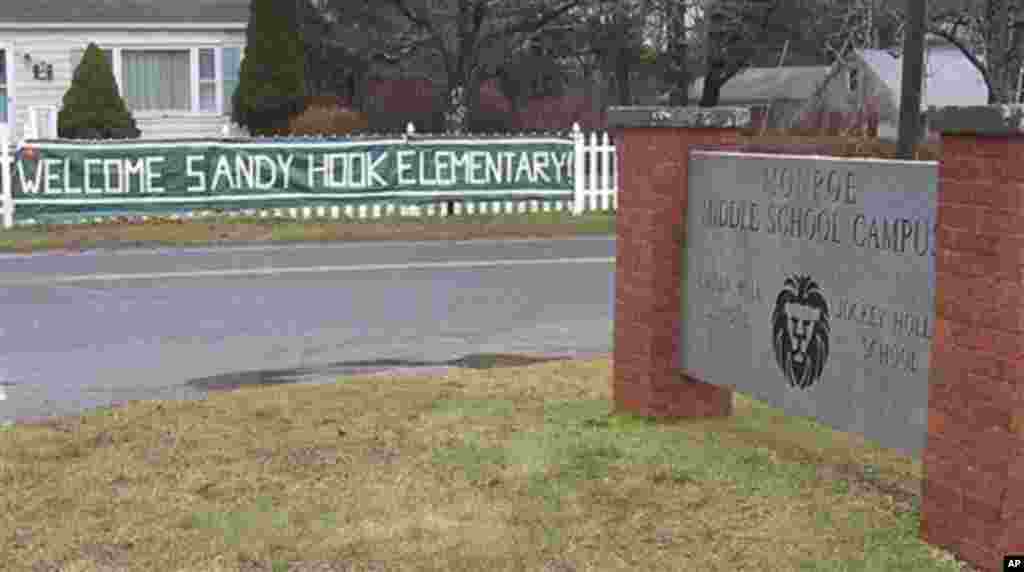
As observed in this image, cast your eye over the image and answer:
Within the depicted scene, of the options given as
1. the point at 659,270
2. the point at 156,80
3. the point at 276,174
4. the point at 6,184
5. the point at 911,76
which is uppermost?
the point at 156,80

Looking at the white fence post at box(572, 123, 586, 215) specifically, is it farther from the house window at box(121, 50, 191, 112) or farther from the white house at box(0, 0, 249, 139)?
the house window at box(121, 50, 191, 112)

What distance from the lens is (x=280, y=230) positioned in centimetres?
2003

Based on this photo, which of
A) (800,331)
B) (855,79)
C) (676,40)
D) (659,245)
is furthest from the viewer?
(676,40)

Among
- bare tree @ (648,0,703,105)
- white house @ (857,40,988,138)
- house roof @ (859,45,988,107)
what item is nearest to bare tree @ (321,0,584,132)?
bare tree @ (648,0,703,105)

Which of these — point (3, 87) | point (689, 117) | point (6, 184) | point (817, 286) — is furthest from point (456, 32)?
point (817, 286)

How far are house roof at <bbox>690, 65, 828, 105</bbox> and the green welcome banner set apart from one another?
22.2m

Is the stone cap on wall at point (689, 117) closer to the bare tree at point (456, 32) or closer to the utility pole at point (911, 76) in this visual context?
the utility pole at point (911, 76)

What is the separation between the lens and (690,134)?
269 inches

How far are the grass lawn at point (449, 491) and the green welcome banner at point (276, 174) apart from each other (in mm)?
13347

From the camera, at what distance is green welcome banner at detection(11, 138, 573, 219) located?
20.2 m

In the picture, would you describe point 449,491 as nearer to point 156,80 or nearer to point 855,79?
point 855,79

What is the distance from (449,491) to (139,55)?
28.2 m

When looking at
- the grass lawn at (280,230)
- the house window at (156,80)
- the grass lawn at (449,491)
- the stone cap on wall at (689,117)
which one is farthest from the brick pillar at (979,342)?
the house window at (156,80)

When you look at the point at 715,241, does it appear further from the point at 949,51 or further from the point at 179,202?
the point at 949,51
